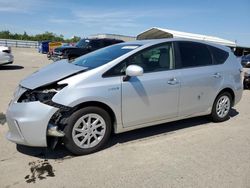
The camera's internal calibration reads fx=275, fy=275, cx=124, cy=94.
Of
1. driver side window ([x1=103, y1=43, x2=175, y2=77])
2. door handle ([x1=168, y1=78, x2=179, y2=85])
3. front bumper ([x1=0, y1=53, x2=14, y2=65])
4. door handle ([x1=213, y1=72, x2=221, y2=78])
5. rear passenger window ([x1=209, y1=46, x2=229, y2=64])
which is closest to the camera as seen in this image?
driver side window ([x1=103, y1=43, x2=175, y2=77])

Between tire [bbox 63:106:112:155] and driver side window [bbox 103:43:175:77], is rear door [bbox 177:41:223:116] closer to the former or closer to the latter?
driver side window [bbox 103:43:175:77]

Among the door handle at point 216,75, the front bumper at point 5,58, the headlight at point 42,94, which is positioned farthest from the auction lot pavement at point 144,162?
the front bumper at point 5,58

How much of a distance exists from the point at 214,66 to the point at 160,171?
264cm

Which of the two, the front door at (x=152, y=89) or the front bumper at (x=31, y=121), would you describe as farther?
the front door at (x=152, y=89)

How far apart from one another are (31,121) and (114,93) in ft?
3.90

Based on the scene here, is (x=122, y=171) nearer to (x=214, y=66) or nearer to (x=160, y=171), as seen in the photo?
(x=160, y=171)

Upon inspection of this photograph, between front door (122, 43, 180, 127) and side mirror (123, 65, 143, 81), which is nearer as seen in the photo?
side mirror (123, 65, 143, 81)

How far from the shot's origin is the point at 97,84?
3.86 m

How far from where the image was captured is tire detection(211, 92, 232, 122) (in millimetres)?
5453

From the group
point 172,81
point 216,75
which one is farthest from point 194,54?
point 172,81

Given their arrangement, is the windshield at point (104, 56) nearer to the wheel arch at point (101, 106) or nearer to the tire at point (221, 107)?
the wheel arch at point (101, 106)

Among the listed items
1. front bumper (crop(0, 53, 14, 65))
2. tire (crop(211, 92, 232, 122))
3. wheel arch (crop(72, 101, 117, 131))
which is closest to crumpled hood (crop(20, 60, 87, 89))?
wheel arch (crop(72, 101, 117, 131))

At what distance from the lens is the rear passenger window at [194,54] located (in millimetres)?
4824

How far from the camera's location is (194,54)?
502 centimetres
